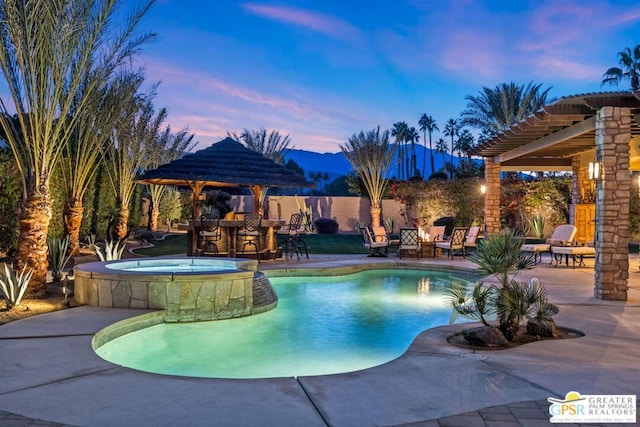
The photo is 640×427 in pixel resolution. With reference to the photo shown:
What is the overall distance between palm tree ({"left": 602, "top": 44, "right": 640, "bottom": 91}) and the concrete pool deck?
29.0 m

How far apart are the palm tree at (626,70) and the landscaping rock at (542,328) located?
2817 cm

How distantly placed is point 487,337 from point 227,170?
857cm

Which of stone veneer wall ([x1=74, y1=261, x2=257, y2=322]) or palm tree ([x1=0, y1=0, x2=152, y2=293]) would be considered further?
stone veneer wall ([x1=74, y1=261, x2=257, y2=322])

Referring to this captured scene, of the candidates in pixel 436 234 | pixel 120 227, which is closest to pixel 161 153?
pixel 120 227

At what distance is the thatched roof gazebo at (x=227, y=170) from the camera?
11953 mm

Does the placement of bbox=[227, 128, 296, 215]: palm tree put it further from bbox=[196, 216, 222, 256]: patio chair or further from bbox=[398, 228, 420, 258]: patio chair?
bbox=[196, 216, 222, 256]: patio chair

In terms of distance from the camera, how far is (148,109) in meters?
19.1

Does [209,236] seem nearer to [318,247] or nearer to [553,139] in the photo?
[318,247]

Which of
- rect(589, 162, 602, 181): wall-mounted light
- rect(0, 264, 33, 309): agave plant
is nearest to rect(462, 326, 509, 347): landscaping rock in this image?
rect(589, 162, 602, 181): wall-mounted light

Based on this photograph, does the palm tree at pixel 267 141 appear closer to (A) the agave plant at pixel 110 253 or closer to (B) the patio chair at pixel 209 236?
(B) the patio chair at pixel 209 236

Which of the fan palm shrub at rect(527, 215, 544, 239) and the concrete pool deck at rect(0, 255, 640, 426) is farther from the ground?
the fan palm shrub at rect(527, 215, 544, 239)

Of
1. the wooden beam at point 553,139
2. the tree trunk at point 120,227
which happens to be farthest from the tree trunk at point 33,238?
the wooden beam at point 553,139

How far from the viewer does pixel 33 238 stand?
709 cm

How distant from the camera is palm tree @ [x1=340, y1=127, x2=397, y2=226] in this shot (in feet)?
69.2
